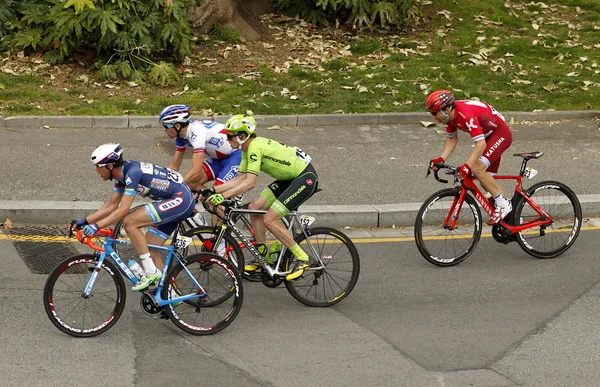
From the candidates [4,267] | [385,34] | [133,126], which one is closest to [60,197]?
[4,267]

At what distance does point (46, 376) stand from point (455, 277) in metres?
4.23

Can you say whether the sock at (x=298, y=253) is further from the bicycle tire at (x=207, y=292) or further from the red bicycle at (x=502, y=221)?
the red bicycle at (x=502, y=221)

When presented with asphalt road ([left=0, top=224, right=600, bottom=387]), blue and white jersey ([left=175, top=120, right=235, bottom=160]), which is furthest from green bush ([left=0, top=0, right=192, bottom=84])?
asphalt road ([left=0, top=224, right=600, bottom=387])

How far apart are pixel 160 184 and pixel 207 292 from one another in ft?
3.28

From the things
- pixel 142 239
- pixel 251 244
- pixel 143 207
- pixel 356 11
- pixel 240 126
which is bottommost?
pixel 356 11

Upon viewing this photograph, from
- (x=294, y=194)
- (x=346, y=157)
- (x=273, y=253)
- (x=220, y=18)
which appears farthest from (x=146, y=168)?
(x=220, y=18)

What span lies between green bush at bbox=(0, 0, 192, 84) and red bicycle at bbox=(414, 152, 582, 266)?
6.94 m

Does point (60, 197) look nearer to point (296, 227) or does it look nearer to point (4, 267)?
point (4, 267)

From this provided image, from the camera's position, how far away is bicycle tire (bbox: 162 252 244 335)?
754 centimetres

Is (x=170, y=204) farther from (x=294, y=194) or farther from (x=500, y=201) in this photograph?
(x=500, y=201)

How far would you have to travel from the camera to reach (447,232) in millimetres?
9477

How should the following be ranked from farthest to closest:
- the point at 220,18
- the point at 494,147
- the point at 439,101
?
the point at 220,18, the point at 494,147, the point at 439,101

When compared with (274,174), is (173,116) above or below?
above

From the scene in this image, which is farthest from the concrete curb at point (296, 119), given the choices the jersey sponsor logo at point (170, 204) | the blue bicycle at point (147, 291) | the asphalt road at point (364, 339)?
the blue bicycle at point (147, 291)
